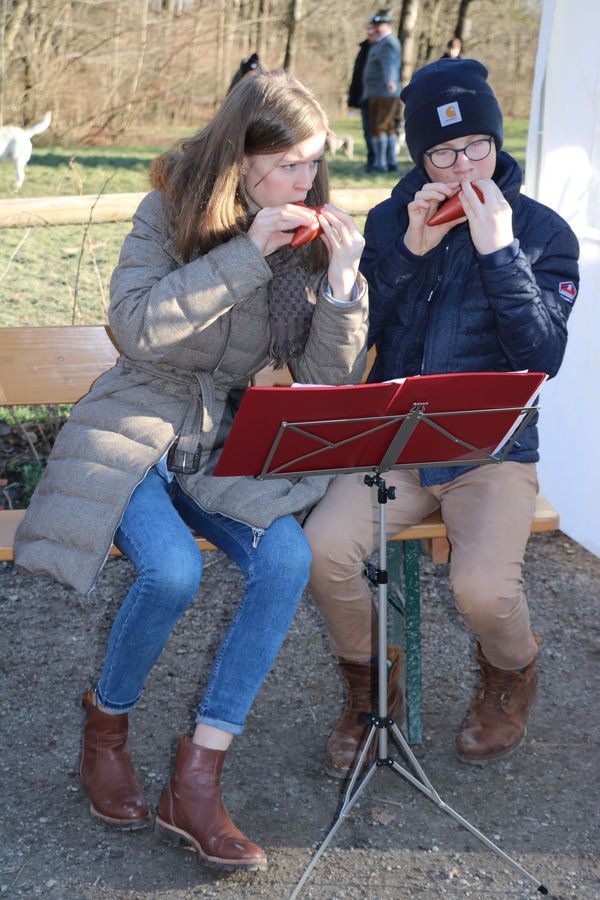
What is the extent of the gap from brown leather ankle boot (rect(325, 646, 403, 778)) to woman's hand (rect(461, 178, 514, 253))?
1143 mm

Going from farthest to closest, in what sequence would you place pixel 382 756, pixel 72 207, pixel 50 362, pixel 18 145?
1. pixel 18 145
2. pixel 72 207
3. pixel 50 362
4. pixel 382 756

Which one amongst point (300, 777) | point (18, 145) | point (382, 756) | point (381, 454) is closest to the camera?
point (381, 454)

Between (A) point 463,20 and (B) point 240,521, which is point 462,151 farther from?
(A) point 463,20

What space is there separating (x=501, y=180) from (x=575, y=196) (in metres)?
1.41

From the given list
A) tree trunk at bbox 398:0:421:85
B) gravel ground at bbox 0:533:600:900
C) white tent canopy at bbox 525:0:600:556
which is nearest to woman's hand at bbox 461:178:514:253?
gravel ground at bbox 0:533:600:900

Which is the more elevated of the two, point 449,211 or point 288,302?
point 449,211

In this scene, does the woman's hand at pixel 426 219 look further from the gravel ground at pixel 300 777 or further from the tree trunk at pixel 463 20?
the tree trunk at pixel 463 20

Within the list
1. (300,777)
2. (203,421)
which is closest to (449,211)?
(203,421)

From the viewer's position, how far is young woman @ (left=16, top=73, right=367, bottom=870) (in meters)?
2.51

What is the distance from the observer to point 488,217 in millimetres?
2586

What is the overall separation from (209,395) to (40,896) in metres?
1.23

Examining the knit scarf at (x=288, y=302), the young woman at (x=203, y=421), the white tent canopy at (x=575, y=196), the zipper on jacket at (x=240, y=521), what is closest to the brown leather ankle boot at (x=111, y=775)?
the young woman at (x=203, y=421)

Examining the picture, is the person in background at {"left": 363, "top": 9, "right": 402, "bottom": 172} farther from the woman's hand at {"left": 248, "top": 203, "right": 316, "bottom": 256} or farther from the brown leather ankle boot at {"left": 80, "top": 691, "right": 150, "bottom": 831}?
the brown leather ankle boot at {"left": 80, "top": 691, "right": 150, "bottom": 831}

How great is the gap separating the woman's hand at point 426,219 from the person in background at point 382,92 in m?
11.2
